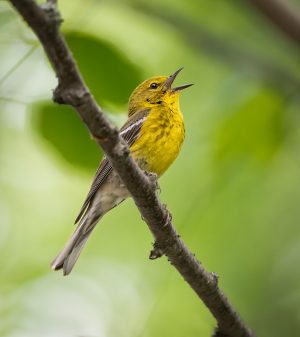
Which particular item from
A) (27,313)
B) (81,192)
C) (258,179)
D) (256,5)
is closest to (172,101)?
(258,179)

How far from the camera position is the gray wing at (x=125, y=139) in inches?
177

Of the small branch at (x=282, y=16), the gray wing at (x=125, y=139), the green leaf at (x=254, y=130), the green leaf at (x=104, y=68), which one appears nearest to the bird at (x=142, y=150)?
the gray wing at (x=125, y=139)

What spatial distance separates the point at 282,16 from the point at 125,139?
8.90 feet

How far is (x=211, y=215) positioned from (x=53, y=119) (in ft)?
5.87

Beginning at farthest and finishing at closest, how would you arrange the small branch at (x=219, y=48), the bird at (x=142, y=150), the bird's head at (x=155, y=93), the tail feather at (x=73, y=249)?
the bird's head at (x=155, y=93), the bird at (x=142, y=150), the tail feather at (x=73, y=249), the small branch at (x=219, y=48)

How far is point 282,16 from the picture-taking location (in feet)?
7.49

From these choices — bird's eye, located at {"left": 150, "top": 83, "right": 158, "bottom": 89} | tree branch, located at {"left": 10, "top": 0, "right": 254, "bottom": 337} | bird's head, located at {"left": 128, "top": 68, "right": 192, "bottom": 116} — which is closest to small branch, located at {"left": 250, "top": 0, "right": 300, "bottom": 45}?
tree branch, located at {"left": 10, "top": 0, "right": 254, "bottom": 337}

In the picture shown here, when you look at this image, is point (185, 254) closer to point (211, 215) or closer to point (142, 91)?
point (211, 215)

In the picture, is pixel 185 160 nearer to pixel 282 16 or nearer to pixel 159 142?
pixel 159 142

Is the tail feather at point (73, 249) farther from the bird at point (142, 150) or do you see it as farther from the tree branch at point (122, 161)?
the tree branch at point (122, 161)

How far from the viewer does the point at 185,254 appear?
3105mm

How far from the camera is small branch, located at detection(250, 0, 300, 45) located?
2.23 m

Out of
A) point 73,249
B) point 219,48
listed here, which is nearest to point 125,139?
point 73,249

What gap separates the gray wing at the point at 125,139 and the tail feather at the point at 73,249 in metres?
0.08
